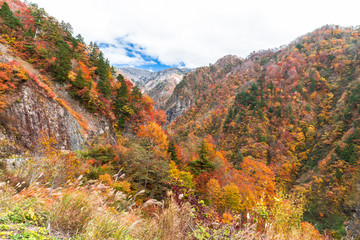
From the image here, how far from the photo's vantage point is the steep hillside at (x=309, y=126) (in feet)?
142

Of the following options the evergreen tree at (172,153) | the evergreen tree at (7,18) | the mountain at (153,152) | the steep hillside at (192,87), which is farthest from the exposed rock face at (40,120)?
the steep hillside at (192,87)

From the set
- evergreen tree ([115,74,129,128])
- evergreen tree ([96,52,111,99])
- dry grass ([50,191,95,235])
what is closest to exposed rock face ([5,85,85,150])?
evergreen tree ([96,52,111,99])

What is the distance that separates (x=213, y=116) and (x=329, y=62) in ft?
231

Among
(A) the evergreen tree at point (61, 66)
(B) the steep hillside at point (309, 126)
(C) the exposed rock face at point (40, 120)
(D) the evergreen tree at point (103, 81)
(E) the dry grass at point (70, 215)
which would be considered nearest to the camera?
(E) the dry grass at point (70, 215)

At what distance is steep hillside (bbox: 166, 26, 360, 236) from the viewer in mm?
43403

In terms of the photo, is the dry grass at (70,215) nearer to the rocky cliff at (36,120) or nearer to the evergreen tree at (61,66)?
the rocky cliff at (36,120)

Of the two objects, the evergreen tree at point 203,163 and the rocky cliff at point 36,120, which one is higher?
the rocky cliff at point 36,120

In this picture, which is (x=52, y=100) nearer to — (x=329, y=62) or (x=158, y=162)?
(x=158, y=162)

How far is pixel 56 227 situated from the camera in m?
2.71

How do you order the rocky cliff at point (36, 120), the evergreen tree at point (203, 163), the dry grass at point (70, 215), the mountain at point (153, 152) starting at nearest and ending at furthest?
the dry grass at point (70, 215), the mountain at point (153, 152), the rocky cliff at point (36, 120), the evergreen tree at point (203, 163)

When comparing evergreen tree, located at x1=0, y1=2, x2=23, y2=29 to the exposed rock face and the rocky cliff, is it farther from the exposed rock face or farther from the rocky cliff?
the exposed rock face

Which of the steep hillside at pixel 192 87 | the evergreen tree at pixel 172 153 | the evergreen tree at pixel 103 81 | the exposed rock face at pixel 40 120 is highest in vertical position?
the steep hillside at pixel 192 87

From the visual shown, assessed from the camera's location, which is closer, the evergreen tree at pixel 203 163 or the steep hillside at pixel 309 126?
the evergreen tree at pixel 203 163

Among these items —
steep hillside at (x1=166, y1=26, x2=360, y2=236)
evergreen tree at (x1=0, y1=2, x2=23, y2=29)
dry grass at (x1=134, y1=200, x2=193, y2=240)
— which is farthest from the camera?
steep hillside at (x1=166, y1=26, x2=360, y2=236)
